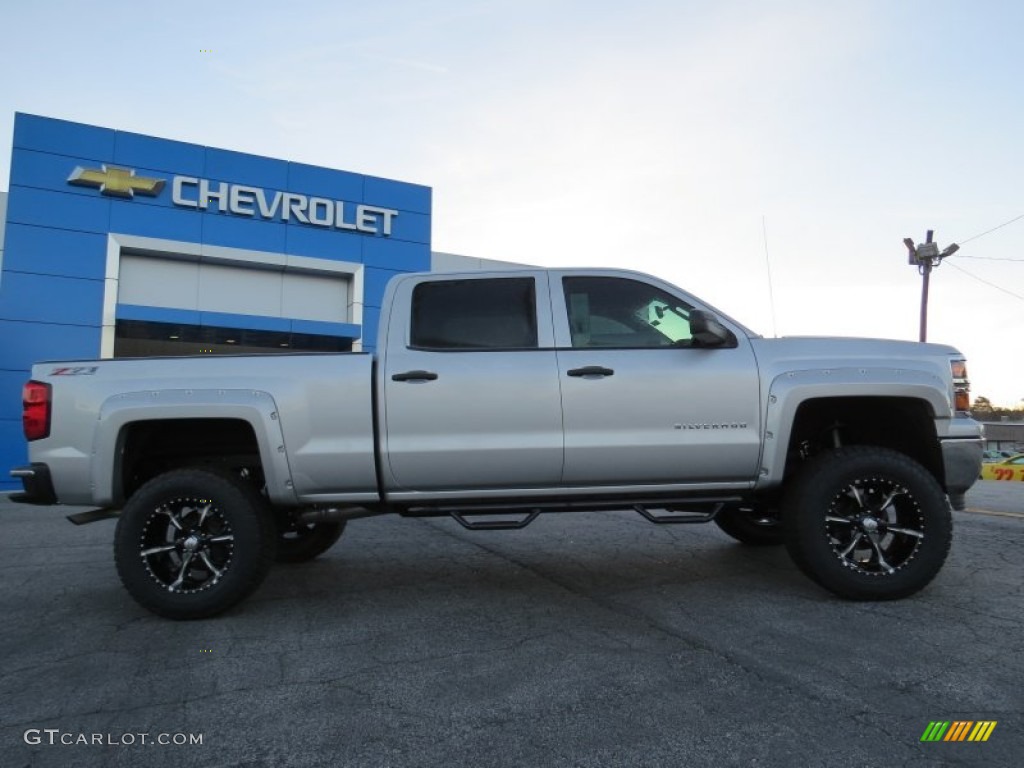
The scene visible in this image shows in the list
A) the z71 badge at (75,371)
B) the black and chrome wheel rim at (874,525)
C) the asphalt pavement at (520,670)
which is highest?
the z71 badge at (75,371)

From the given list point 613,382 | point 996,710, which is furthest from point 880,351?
point 996,710

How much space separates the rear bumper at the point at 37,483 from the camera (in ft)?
12.2

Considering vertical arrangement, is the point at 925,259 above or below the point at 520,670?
above

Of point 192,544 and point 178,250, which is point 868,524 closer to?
point 192,544

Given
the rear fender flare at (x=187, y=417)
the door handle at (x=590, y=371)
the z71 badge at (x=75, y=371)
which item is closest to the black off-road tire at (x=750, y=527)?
the door handle at (x=590, y=371)

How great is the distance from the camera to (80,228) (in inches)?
602

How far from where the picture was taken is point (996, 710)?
2.49m

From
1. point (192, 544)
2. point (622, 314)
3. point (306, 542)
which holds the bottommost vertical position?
point (306, 542)

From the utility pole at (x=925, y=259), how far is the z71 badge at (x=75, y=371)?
2628 centimetres

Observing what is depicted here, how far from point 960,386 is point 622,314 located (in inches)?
84.0

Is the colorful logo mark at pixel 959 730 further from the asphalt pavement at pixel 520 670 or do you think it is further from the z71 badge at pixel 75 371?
the z71 badge at pixel 75 371

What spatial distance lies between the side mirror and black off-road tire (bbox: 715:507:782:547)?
5.96ft

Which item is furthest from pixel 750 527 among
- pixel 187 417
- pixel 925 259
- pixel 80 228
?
pixel 925 259

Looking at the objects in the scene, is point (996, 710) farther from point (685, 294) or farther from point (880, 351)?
point (685, 294)
